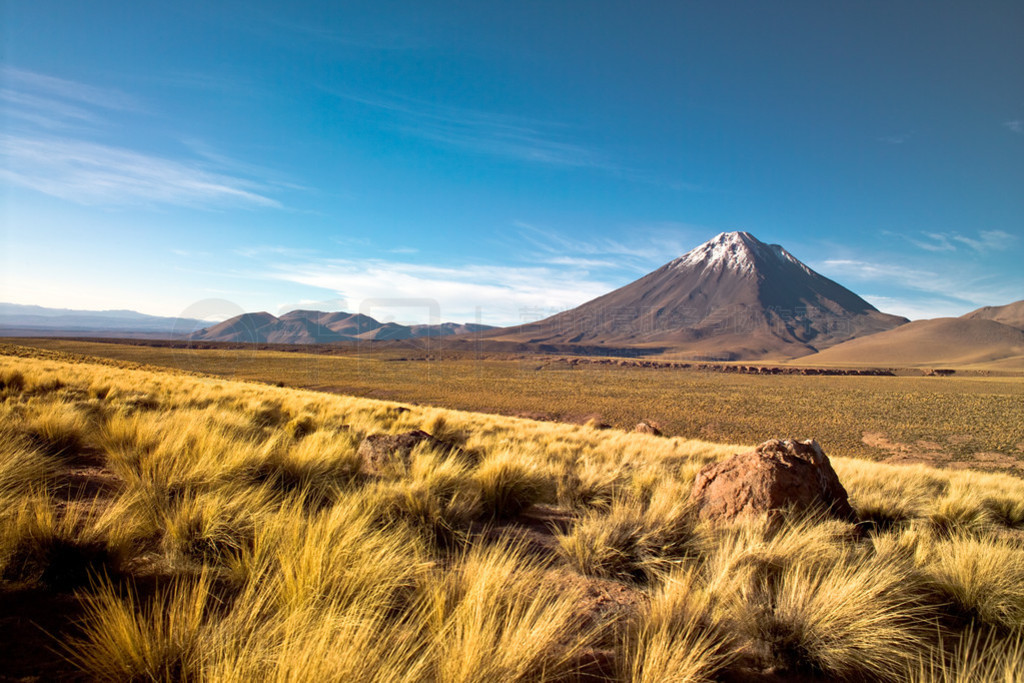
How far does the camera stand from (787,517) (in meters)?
4.30

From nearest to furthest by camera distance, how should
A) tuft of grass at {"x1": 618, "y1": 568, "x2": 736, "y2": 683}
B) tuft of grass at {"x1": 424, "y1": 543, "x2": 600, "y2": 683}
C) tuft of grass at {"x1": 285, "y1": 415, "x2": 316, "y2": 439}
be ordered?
tuft of grass at {"x1": 424, "y1": 543, "x2": 600, "y2": 683} < tuft of grass at {"x1": 618, "y1": 568, "x2": 736, "y2": 683} < tuft of grass at {"x1": 285, "y1": 415, "x2": 316, "y2": 439}

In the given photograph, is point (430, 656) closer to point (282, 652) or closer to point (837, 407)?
point (282, 652)

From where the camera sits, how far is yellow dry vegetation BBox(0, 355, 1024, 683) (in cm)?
172

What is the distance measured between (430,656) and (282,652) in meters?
0.58

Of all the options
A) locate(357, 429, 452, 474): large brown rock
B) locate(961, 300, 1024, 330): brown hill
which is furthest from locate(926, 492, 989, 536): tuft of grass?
locate(961, 300, 1024, 330): brown hill

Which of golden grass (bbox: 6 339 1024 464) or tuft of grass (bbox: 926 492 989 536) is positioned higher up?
tuft of grass (bbox: 926 492 989 536)

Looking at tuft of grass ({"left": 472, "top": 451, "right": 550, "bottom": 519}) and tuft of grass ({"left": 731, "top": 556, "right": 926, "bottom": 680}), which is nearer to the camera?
tuft of grass ({"left": 731, "top": 556, "right": 926, "bottom": 680})

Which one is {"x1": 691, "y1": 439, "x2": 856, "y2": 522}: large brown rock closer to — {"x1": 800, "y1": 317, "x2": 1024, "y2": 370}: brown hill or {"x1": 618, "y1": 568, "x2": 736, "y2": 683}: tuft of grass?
{"x1": 618, "y1": 568, "x2": 736, "y2": 683}: tuft of grass

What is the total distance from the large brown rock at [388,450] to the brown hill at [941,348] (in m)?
124

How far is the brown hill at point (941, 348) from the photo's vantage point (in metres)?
104

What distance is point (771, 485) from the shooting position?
461cm

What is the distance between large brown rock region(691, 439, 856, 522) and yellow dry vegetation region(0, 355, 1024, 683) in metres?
0.33

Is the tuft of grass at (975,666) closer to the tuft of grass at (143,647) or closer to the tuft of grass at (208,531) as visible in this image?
the tuft of grass at (143,647)

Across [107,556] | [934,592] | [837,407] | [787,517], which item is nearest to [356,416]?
[107,556]
